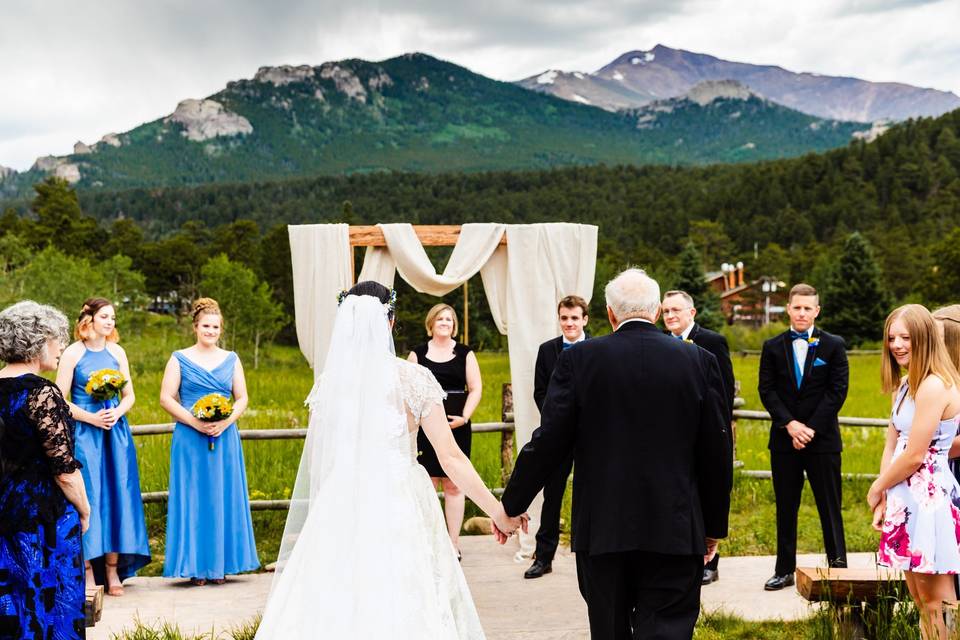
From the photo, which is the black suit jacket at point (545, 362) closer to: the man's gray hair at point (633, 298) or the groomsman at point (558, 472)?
the groomsman at point (558, 472)

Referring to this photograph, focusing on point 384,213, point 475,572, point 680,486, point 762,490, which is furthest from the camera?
point 384,213

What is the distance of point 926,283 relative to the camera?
52531 mm

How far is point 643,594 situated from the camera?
3432 millimetres

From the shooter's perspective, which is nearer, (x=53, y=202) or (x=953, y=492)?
(x=953, y=492)

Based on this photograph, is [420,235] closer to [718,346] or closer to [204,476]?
[204,476]

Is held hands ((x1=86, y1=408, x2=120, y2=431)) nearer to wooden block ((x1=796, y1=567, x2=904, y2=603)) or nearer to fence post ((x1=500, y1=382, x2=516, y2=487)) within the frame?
fence post ((x1=500, y1=382, x2=516, y2=487))

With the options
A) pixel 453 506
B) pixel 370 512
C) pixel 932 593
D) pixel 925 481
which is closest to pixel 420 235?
pixel 453 506

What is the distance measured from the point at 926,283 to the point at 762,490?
4967 centimetres

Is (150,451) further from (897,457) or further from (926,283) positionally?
(926,283)

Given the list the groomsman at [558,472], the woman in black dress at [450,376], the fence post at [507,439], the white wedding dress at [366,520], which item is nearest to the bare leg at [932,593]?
the white wedding dress at [366,520]

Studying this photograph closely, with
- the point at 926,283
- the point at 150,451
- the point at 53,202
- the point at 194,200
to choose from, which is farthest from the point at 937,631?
the point at 194,200

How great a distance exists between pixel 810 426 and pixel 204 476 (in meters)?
4.03

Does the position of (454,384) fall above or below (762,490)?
above

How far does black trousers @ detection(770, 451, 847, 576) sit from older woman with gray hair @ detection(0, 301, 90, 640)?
4178 millimetres
